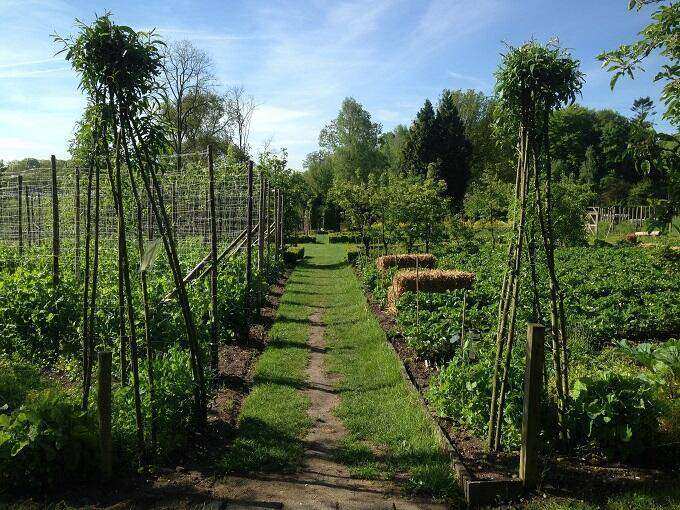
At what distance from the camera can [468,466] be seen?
423 centimetres

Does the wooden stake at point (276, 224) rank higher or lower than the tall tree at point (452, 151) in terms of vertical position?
lower

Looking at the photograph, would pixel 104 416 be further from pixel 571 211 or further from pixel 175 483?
pixel 571 211

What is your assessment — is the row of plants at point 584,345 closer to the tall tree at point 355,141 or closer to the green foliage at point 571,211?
the green foliage at point 571,211

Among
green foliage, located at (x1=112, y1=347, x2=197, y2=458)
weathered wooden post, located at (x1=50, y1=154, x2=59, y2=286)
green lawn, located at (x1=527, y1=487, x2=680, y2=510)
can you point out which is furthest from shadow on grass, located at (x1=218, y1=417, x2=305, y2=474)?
weathered wooden post, located at (x1=50, y1=154, x2=59, y2=286)

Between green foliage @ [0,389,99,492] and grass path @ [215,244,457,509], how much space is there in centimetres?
107

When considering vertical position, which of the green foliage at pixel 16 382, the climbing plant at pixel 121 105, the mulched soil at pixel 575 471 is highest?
the climbing plant at pixel 121 105

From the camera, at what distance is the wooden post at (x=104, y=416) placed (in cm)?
389

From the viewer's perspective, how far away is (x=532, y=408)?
154 inches

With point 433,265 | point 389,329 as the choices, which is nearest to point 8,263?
point 389,329

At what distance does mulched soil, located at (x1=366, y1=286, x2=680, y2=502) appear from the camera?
12.7 feet

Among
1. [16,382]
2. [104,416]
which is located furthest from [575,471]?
[16,382]

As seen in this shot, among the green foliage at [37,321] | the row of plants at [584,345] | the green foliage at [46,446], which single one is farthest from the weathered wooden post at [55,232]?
the row of plants at [584,345]

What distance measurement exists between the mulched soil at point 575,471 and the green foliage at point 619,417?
16cm

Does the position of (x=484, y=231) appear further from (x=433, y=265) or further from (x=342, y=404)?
(x=342, y=404)
